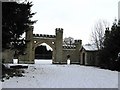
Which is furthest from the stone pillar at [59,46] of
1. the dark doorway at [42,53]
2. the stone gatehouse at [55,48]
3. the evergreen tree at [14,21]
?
the evergreen tree at [14,21]

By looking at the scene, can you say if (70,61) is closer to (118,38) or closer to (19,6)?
(118,38)

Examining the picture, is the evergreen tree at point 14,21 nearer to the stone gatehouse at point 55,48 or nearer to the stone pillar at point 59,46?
the stone gatehouse at point 55,48

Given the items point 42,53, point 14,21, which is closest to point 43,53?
point 42,53

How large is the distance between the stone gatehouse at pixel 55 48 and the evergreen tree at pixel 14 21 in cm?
Result: 2916

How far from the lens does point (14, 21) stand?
19.3 meters

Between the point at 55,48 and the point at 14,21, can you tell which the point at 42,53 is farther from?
the point at 14,21

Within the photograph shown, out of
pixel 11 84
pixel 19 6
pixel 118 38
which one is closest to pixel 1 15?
pixel 19 6

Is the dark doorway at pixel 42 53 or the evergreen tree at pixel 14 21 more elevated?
the evergreen tree at pixel 14 21

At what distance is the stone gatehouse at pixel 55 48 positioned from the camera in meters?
50.8

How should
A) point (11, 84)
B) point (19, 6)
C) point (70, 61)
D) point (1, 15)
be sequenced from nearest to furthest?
point (11, 84)
point (1, 15)
point (19, 6)
point (70, 61)

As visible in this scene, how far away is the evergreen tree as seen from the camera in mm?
18438

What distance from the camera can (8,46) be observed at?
2131 cm

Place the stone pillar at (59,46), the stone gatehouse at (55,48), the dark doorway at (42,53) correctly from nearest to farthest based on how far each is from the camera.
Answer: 1. the stone gatehouse at (55,48)
2. the stone pillar at (59,46)
3. the dark doorway at (42,53)

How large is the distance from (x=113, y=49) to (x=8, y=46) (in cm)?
1054
